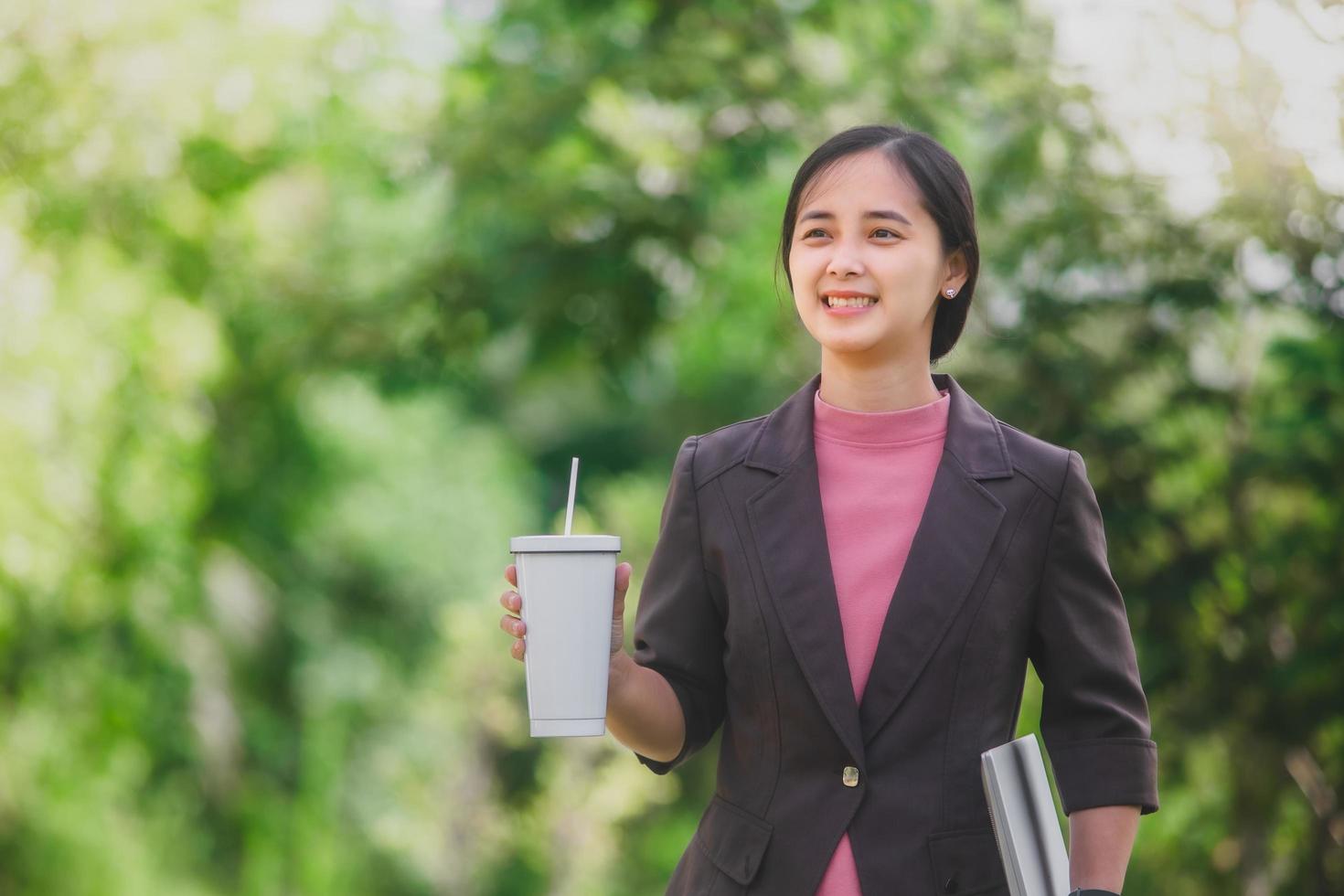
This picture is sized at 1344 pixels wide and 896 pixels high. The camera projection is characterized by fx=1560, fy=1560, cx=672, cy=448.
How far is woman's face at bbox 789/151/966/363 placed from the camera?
1.81m

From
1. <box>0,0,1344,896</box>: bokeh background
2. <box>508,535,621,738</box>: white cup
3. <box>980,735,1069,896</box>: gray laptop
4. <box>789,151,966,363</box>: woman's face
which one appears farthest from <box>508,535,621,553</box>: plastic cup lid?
<box>0,0,1344,896</box>: bokeh background

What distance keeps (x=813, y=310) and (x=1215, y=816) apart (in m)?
4.69

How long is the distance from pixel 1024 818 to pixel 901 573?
30 cm

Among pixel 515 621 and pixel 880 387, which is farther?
pixel 880 387

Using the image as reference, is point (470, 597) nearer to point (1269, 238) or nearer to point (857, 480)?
point (1269, 238)

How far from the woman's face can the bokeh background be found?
123cm

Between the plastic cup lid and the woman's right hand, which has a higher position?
the plastic cup lid

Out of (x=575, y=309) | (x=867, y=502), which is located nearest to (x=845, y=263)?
(x=867, y=502)

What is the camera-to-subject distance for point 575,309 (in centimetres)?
607

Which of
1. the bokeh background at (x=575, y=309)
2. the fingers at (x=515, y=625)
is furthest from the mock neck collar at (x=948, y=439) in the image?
the bokeh background at (x=575, y=309)

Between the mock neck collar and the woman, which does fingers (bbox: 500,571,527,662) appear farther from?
the mock neck collar

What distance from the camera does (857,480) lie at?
1.87 metres

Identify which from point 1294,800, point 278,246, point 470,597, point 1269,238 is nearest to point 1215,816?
point 1294,800

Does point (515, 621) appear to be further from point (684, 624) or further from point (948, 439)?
point (948, 439)
